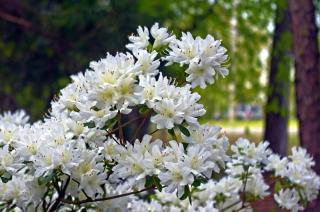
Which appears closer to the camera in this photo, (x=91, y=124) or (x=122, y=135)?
(x=91, y=124)

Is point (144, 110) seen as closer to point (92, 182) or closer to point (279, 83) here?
point (92, 182)

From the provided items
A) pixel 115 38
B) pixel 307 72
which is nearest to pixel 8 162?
pixel 307 72

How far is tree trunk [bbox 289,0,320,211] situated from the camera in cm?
412

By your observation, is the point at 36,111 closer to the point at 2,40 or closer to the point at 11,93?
the point at 11,93

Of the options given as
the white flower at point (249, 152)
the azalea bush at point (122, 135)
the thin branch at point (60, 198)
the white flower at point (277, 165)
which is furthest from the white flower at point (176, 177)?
the white flower at point (277, 165)

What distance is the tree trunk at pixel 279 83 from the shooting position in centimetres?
792

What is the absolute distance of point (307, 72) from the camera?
13.8 ft

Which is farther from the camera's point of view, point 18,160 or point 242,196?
point 242,196

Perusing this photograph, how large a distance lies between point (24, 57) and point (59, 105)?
22.0ft

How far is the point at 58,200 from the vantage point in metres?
2.00

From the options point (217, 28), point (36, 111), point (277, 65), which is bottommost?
point (36, 111)

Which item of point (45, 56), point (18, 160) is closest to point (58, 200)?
point (18, 160)

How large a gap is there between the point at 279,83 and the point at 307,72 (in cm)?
460

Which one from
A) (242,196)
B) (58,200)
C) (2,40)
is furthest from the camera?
(2,40)
